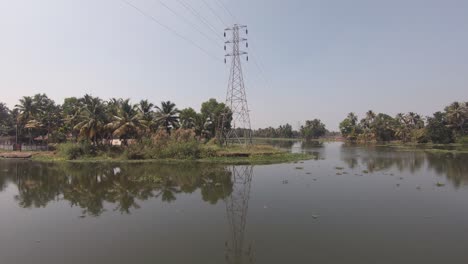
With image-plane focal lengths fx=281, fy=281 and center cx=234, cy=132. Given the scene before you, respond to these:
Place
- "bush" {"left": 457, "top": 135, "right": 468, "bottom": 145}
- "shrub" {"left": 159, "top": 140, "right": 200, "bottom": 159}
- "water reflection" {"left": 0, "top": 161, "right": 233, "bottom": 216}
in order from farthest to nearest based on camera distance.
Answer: "bush" {"left": 457, "top": 135, "right": 468, "bottom": 145}, "shrub" {"left": 159, "top": 140, "right": 200, "bottom": 159}, "water reflection" {"left": 0, "top": 161, "right": 233, "bottom": 216}

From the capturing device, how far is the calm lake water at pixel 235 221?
30.2 feet

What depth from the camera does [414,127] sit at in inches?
3792

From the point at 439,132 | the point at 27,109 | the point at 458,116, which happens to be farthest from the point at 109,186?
the point at 458,116

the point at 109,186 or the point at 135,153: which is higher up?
the point at 135,153

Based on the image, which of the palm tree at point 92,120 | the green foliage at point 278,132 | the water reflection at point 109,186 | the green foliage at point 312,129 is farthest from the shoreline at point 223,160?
the green foliage at point 278,132

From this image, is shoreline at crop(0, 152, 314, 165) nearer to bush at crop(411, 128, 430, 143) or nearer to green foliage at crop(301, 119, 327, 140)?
bush at crop(411, 128, 430, 143)

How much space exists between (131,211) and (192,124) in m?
46.5

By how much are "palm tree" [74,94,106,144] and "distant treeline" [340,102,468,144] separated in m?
80.9

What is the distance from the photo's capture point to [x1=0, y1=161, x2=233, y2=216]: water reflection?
16.6 m

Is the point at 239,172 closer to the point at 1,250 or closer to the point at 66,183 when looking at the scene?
the point at 66,183

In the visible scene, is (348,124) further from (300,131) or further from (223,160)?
(223,160)

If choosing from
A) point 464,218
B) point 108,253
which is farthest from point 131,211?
point 464,218

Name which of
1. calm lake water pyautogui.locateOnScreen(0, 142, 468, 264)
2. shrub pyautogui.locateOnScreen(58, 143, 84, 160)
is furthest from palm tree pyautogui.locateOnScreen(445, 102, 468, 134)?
shrub pyautogui.locateOnScreen(58, 143, 84, 160)

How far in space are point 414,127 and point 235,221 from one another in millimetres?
104146
